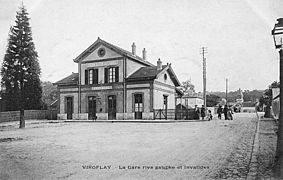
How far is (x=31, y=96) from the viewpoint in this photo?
11.6 feet

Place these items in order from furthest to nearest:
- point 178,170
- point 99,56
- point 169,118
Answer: point 99,56 < point 169,118 < point 178,170

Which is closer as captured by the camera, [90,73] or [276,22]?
[276,22]

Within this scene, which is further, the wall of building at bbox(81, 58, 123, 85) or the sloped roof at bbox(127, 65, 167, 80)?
the wall of building at bbox(81, 58, 123, 85)

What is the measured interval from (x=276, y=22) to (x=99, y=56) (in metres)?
16.9

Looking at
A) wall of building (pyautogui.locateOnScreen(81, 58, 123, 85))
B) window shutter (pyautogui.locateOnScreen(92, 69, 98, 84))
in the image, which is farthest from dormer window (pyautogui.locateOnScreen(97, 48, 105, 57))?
window shutter (pyautogui.locateOnScreen(92, 69, 98, 84))

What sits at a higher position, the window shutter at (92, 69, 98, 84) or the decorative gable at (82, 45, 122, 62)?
the decorative gable at (82, 45, 122, 62)

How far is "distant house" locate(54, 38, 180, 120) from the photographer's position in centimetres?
1841

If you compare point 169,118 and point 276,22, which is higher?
point 276,22

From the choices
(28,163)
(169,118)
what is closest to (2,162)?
(28,163)

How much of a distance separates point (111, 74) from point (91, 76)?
1649mm

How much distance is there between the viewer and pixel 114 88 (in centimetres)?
1923

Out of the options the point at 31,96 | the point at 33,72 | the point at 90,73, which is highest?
the point at 90,73

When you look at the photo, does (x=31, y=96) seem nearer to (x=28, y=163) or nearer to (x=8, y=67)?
(x=8, y=67)

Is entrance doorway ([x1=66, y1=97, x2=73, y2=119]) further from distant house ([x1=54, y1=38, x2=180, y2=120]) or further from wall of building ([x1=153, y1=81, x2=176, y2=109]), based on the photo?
wall of building ([x1=153, y1=81, x2=176, y2=109])
